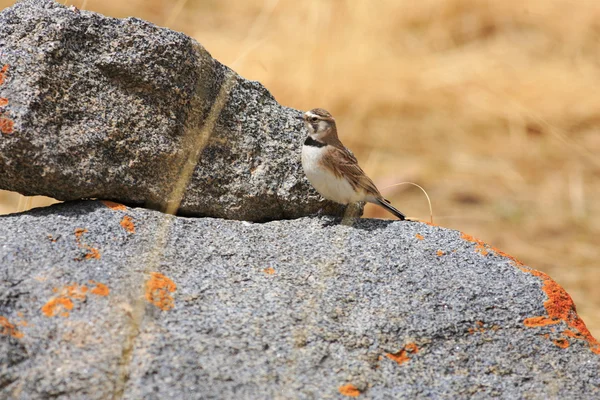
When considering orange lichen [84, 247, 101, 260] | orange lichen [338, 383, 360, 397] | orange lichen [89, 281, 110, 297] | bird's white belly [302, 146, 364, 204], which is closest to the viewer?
orange lichen [338, 383, 360, 397]

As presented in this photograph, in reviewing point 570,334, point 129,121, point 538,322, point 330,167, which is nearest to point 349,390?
point 538,322

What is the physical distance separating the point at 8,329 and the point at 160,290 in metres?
0.66

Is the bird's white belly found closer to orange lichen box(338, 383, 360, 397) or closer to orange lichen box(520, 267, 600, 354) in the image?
orange lichen box(520, 267, 600, 354)

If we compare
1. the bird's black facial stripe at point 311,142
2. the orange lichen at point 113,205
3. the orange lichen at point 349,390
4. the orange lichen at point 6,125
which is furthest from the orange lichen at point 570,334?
the orange lichen at point 6,125

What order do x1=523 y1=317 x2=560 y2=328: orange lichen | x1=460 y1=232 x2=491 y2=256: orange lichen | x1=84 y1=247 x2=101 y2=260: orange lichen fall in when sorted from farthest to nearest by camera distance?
1. x1=460 y1=232 x2=491 y2=256: orange lichen
2. x1=523 y1=317 x2=560 y2=328: orange lichen
3. x1=84 y1=247 x2=101 y2=260: orange lichen

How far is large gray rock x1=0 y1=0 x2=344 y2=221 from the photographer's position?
3.86 meters

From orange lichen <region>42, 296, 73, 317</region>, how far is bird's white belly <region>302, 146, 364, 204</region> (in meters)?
1.68

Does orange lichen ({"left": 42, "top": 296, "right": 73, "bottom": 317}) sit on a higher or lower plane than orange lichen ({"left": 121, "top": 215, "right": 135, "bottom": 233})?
lower

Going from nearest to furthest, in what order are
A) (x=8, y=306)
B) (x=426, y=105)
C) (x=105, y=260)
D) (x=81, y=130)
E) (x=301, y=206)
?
(x=8, y=306) → (x=105, y=260) → (x=81, y=130) → (x=301, y=206) → (x=426, y=105)

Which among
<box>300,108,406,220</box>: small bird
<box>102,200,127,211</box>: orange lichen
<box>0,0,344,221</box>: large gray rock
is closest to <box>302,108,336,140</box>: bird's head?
<box>300,108,406,220</box>: small bird

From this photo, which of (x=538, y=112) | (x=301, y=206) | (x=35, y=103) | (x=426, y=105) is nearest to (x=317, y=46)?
(x=426, y=105)

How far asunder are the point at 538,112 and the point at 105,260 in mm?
7860

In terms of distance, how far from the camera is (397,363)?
341 cm

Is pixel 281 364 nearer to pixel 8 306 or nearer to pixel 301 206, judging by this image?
pixel 8 306
